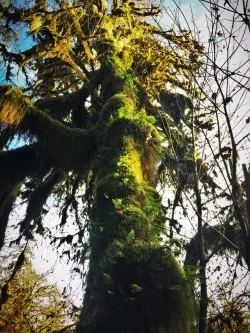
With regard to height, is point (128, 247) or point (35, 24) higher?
point (35, 24)

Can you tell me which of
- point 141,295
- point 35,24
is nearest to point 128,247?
point 141,295

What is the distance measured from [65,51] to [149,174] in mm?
3875

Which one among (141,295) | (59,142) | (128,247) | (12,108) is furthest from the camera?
(59,142)

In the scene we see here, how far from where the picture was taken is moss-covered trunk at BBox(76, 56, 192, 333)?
143 inches

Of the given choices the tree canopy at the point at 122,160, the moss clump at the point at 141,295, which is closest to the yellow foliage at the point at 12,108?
the tree canopy at the point at 122,160

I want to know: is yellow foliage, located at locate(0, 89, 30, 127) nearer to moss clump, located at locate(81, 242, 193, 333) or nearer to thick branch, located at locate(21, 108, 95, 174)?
thick branch, located at locate(21, 108, 95, 174)

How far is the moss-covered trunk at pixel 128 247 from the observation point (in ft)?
11.9

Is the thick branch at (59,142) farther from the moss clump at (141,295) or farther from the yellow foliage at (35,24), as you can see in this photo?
the moss clump at (141,295)

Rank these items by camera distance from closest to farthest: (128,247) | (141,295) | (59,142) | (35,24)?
(141,295) < (128,247) < (59,142) < (35,24)

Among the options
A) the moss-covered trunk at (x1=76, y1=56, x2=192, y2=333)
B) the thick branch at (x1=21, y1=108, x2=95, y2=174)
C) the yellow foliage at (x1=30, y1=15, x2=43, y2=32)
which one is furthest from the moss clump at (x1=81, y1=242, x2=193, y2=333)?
the yellow foliage at (x1=30, y1=15, x2=43, y2=32)

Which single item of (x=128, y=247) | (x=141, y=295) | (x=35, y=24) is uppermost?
(x=35, y=24)

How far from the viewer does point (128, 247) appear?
161 inches

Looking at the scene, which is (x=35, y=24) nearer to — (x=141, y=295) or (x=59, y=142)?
(x=59, y=142)

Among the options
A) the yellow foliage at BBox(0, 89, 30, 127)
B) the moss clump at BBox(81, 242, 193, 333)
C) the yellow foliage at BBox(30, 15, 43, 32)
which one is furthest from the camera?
the yellow foliage at BBox(30, 15, 43, 32)
